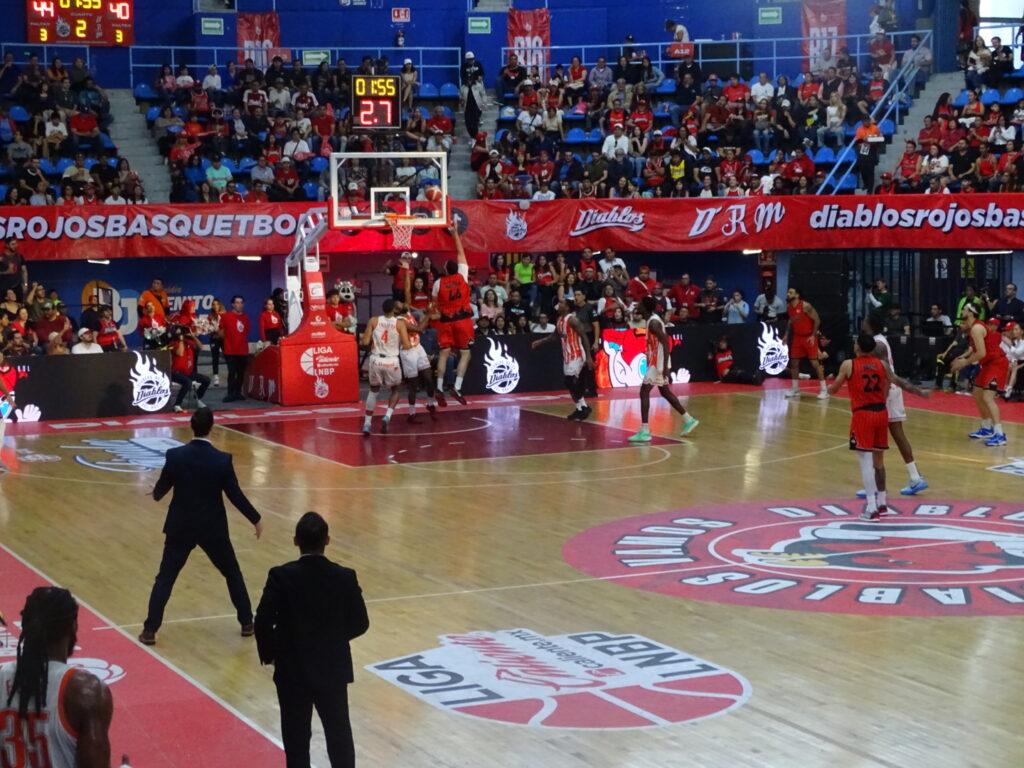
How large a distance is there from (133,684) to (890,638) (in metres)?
4.98

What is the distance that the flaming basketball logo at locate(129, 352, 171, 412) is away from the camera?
2250 centimetres

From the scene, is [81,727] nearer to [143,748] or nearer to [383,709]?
[143,748]

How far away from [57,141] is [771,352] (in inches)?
553

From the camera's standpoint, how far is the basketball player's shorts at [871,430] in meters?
14.0

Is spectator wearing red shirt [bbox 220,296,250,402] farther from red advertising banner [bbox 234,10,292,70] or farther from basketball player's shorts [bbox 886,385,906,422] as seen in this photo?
red advertising banner [bbox 234,10,292,70]

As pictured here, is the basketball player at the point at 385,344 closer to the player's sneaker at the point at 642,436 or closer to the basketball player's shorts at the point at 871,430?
the player's sneaker at the point at 642,436

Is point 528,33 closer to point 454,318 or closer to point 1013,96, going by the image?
point 1013,96

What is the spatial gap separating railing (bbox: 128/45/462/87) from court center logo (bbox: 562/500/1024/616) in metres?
20.4

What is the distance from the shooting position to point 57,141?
1159 inches

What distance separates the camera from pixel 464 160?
107 ft

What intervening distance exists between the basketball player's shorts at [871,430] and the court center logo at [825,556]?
77 cm

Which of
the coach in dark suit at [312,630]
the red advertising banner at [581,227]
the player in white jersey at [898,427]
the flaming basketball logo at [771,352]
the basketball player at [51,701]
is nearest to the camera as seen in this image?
the basketball player at [51,701]

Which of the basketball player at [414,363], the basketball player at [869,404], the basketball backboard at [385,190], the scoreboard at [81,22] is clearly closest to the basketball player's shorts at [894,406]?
the basketball player at [869,404]

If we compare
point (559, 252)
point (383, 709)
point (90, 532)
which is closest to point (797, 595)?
point (383, 709)
